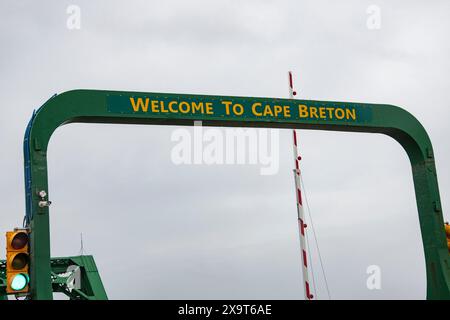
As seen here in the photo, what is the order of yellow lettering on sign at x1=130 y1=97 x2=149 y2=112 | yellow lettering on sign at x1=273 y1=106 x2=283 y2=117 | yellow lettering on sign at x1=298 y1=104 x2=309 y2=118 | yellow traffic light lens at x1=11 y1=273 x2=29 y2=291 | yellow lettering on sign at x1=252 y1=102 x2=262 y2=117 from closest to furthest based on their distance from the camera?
yellow traffic light lens at x1=11 y1=273 x2=29 y2=291 → yellow lettering on sign at x1=130 y1=97 x2=149 y2=112 → yellow lettering on sign at x1=252 y1=102 x2=262 y2=117 → yellow lettering on sign at x1=273 y1=106 x2=283 y2=117 → yellow lettering on sign at x1=298 y1=104 x2=309 y2=118

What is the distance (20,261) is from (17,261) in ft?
0.12

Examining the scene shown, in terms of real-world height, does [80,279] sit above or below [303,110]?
below

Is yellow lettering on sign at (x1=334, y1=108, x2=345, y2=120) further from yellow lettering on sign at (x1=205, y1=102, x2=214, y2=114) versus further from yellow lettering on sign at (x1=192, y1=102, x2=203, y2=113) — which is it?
yellow lettering on sign at (x1=192, y1=102, x2=203, y2=113)

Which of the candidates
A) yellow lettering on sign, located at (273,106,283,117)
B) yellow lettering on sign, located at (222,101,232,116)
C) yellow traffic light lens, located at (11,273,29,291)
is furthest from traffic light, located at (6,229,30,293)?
yellow lettering on sign, located at (273,106,283,117)

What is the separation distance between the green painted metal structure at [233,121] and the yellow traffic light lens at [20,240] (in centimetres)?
42

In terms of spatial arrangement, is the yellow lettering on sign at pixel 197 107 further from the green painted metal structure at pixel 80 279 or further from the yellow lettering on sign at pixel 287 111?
the green painted metal structure at pixel 80 279

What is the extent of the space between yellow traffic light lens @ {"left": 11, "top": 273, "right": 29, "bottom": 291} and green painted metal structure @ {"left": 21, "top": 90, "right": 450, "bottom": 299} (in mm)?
500

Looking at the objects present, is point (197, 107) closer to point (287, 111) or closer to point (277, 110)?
point (277, 110)

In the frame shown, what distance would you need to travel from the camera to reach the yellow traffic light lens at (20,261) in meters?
7.77

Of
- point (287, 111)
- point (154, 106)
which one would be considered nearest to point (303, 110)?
point (287, 111)

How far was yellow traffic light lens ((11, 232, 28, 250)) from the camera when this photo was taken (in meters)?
A: 7.93

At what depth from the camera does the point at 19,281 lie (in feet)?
25.3

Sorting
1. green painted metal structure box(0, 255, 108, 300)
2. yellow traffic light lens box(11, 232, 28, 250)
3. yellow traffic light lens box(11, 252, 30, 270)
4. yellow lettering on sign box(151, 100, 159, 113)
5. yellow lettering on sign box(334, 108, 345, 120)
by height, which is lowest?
yellow traffic light lens box(11, 252, 30, 270)
